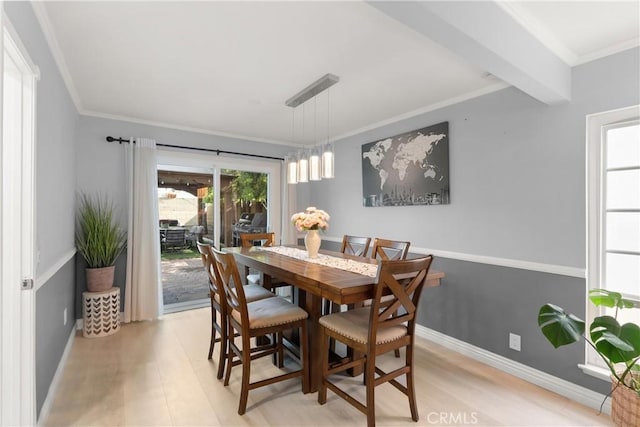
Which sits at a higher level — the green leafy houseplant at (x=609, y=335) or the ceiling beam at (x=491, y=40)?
the ceiling beam at (x=491, y=40)

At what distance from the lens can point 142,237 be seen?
3.62 m

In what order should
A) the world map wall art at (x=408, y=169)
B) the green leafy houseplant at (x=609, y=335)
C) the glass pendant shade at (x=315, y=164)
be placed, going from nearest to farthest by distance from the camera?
the green leafy houseplant at (x=609, y=335), the glass pendant shade at (x=315, y=164), the world map wall art at (x=408, y=169)

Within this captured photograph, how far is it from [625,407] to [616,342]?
393 millimetres

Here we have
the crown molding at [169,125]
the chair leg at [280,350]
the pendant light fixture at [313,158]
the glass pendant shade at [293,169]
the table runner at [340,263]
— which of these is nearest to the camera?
the table runner at [340,263]

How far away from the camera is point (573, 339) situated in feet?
5.54

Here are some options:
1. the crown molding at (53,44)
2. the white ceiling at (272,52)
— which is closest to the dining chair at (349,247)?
the white ceiling at (272,52)

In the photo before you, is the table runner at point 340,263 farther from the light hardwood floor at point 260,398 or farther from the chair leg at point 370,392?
the light hardwood floor at point 260,398

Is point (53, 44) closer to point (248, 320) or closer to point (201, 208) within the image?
point (248, 320)

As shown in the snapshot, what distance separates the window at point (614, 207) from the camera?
6.78ft

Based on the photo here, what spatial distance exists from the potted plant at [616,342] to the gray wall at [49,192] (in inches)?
118

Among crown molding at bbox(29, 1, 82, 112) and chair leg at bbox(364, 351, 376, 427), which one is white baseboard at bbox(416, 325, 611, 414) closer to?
chair leg at bbox(364, 351, 376, 427)

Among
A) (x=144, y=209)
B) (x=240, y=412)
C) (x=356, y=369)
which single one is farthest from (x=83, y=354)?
(x=356, y=369)

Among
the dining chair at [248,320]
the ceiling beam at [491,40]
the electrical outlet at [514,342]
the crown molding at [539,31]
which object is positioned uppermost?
the crown molding at [539,31]

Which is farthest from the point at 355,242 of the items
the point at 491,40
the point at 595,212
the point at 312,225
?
the point at 491,40
